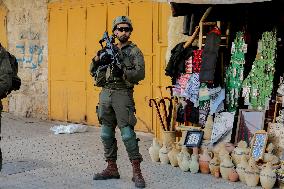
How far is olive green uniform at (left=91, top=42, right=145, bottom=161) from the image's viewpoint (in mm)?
5426

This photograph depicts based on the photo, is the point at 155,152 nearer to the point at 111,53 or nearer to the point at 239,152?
the point at 239,152

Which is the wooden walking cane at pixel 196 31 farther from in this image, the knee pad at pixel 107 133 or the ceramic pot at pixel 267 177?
the ceramic pot at pixel 267 177

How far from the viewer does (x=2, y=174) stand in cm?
609

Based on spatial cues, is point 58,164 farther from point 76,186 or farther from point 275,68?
point 275,68

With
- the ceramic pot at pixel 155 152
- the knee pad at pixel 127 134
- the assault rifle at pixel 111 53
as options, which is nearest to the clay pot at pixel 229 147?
the ceramic pot at pixel 155 152

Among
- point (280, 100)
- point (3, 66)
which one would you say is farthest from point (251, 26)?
point (3, 66)

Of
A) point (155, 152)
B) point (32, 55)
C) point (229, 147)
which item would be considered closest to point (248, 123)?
point (229, 147)

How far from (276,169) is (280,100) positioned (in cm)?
106

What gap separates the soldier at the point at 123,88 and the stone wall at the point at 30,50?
18.7 ft

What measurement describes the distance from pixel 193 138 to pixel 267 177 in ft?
4.51

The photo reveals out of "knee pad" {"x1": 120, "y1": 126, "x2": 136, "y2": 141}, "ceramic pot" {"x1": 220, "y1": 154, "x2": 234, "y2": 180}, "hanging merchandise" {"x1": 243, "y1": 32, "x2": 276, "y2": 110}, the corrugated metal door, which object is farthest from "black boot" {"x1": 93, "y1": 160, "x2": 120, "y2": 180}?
the corrugated metal door

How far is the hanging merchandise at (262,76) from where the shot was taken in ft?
20.9

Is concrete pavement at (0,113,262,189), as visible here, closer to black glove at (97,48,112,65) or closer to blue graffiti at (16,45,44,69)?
black glove at (97,48,112,65)

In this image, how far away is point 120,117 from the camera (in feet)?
18.1
